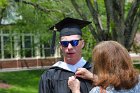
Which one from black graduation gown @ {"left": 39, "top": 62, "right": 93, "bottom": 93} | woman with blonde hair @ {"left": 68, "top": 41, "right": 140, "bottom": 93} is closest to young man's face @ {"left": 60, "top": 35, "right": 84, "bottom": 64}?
black graduation gown @ {"left": 39, "top": 62, "right": 93, "bottom": 93}

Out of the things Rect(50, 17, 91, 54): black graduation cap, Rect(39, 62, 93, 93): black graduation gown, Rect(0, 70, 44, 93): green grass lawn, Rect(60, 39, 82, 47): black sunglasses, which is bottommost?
Rect(0, 70, 44, 93): green grass lawn

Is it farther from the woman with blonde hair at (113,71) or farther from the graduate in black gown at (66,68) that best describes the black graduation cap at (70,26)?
the woman with blonde hair at (113,71)

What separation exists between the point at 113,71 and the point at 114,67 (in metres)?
0.03

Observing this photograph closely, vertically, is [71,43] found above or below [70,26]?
below

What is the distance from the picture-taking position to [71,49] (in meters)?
3.92

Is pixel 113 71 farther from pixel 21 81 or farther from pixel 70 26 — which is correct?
pixel 21 81

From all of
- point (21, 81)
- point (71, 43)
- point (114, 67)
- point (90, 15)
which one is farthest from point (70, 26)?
point (21, 81)

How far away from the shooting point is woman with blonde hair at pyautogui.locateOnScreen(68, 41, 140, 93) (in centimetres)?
331

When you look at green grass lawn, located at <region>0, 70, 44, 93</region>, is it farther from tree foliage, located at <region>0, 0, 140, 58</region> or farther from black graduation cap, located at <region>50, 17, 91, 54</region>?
black graduation cap, located at <region>50, 17, 91, 54</region>

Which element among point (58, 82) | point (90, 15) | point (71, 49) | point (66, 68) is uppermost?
point (90, 15)

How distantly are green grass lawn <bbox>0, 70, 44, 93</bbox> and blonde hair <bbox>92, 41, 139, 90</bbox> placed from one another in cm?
1543

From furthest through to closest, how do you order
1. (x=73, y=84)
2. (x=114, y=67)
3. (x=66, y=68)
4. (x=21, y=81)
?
(x=21, y=81) < (x=66, y=68) < (x=73, y=84) < (x=114, y=67)

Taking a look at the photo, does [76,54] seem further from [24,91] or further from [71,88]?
[24,91]

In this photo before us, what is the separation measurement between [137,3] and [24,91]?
1160 cm
